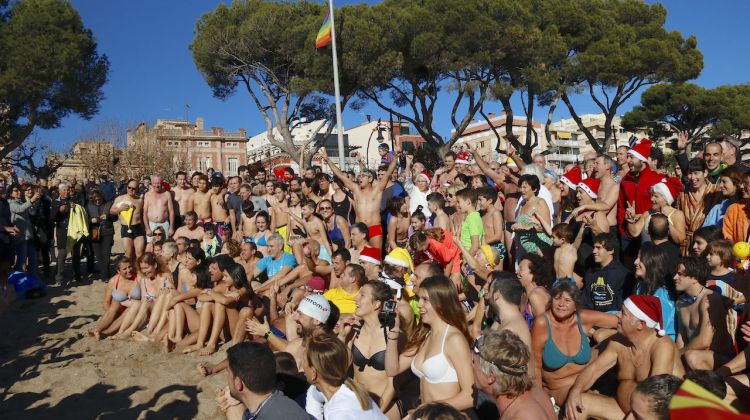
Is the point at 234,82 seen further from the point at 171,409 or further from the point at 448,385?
the point at 448,385

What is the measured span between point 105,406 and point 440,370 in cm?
368

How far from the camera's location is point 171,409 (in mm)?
5410

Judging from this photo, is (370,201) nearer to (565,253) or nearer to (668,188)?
(565,253)

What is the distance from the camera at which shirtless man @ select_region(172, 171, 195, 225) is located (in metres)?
10.2

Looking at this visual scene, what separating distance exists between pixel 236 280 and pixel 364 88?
15.9 metres

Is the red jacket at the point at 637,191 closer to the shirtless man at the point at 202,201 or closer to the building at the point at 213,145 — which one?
the shirtless man at the point at 202,201

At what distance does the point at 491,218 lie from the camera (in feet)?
22.5

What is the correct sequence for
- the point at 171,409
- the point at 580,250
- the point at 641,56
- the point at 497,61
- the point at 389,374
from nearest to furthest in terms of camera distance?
the point at 389,374
the point at 171,409
the point at 580,250
the point at 497,61
the point at 641,56

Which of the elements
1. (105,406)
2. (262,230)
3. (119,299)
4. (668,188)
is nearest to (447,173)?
(262,230)

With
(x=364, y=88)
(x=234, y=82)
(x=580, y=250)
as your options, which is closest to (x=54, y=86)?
(x=234, y=82)

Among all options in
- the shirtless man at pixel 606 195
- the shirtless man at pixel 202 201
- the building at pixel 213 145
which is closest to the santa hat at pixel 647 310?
the shirtless man at pixel 606 195

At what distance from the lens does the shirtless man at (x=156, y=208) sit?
9.74 m

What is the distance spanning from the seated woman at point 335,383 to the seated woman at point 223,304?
3.49 metres

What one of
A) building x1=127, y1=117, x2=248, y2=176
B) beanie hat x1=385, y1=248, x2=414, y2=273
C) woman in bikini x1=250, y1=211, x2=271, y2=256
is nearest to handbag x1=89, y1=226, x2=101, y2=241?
woman in bikini x1=250, y1=211, x2=271, y2=256
